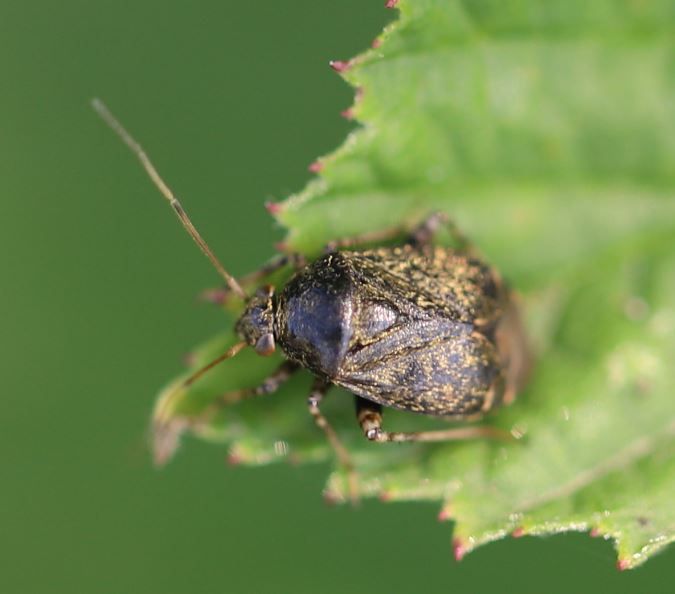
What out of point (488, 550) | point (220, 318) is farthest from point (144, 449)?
point (488, 550)

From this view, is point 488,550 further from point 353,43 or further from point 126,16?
point 126,16

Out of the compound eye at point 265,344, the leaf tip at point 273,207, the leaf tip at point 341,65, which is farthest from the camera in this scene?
the compound eye at point 265,344

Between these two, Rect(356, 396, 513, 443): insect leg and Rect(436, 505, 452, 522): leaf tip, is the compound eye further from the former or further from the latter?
Rect(436, 505, 452, 522): leaf tip

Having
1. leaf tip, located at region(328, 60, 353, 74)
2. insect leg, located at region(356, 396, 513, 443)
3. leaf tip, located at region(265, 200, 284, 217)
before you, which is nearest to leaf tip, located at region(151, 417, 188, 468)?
insect leg, located at region(356, 396, 513, 443)

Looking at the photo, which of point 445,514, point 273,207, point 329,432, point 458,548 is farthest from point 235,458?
point 273,207

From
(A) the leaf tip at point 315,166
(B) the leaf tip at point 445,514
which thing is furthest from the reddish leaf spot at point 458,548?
(A) the leaf tip at point 315,166

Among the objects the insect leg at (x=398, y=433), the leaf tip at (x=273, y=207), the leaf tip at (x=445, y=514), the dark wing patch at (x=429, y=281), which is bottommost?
the leaf tip at (x=445, y=514)

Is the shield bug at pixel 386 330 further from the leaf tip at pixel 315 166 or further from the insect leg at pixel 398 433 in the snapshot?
the leaf tip at pixel 315 166

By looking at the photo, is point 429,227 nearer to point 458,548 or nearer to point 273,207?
point 273,207
